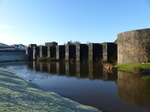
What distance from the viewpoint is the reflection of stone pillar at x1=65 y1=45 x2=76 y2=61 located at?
3953cm

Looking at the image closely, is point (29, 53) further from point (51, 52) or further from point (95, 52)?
point (95, 52)

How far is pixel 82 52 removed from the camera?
127 feet

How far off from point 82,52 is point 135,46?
18.6 metres

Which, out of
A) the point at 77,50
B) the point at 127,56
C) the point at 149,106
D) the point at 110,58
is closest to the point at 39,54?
the point at 77,50

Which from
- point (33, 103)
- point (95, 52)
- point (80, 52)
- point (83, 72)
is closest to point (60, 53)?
point (80, 52)

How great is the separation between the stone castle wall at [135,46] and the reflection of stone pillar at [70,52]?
58.8 feet

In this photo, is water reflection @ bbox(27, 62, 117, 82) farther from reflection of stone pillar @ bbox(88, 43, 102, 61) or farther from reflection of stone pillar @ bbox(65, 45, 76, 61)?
reflection of stone pillar @ bbox(65, 45, 76, 61)

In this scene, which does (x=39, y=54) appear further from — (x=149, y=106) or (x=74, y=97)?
(x=149, y=106)

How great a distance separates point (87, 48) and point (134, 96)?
98.0ft

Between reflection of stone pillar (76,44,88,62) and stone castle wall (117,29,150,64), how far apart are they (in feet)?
49.7

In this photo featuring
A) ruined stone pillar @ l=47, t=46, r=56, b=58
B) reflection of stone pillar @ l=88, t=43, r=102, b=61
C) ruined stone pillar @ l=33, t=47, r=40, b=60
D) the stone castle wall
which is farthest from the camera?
ruined stone pillar @ l=33, t=47, r=40, b=60

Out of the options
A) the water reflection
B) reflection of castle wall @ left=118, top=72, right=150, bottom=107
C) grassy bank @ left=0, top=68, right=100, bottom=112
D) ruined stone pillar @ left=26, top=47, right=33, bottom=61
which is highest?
ruined stone pillar @ left=26, top=47, right=33, bottom=61

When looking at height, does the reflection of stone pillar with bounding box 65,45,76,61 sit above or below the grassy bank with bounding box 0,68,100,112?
above

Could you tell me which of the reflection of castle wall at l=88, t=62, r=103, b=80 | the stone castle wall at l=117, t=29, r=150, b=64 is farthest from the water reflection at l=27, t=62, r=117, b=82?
the stone castle wall at l=117, t=29, r=150, b=64
